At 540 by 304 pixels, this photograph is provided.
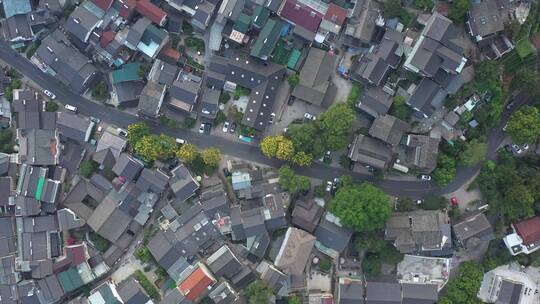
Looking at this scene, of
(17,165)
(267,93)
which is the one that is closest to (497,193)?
(267,93)

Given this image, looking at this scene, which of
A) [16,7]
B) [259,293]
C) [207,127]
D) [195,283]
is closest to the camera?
[259,293]

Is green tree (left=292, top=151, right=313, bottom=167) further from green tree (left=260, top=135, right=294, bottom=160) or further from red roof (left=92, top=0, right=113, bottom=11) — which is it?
red roof (left=92, top=0, right=113, bottom=11)

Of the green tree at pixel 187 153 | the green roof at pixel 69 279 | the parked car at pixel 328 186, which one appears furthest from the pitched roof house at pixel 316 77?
the green roof at pixel 69 279


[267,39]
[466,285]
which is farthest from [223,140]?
[466,285]

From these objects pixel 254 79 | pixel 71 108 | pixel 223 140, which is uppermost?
pixel 254 79

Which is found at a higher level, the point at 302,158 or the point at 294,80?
the point at 294,80

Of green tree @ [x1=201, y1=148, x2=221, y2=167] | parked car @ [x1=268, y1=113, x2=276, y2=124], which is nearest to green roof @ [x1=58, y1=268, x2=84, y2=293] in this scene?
green tree @ [x1=201, y1=148, x2=221, y2=167]

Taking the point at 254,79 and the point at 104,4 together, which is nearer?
the point at 104,4

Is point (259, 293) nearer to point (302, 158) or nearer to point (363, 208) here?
point (363, 208)

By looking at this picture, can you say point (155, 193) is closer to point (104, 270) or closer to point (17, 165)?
point (104, 270)
